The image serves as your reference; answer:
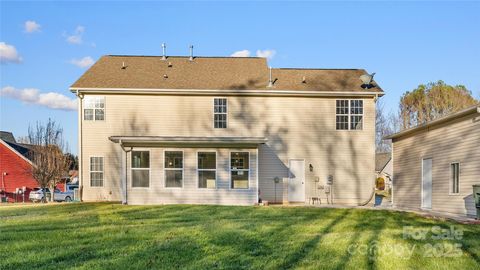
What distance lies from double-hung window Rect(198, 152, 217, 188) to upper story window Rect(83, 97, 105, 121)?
→ 5078 millimetres

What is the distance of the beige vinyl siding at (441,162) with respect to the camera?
13336 millimetres

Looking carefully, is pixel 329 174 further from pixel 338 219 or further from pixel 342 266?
pixel 342 266

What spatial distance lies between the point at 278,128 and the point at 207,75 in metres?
4.24

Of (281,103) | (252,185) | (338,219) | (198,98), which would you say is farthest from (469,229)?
(198,98)

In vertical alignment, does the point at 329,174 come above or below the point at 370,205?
above

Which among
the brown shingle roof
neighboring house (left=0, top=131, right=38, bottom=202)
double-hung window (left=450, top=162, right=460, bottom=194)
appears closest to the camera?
double-hung window (left=450, top=162, right=460, bottom=194)

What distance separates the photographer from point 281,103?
1945 cm

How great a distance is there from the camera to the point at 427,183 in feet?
53.7

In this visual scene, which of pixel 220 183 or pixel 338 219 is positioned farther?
pixel 220 183

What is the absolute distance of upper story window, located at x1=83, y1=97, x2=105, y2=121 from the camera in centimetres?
1916

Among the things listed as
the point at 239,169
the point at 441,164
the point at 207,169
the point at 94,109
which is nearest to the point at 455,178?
the point at 441,164

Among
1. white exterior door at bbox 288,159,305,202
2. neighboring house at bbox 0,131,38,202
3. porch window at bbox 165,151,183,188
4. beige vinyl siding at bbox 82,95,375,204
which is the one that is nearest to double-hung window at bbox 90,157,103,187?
beige vinyl siding at bbox 82,95,375,204

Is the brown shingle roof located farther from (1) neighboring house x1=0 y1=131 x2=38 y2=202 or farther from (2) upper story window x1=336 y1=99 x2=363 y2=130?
(1) neighboring house x1=0 y1=131 x2=38 y2=202

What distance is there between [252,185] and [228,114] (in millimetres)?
3706
